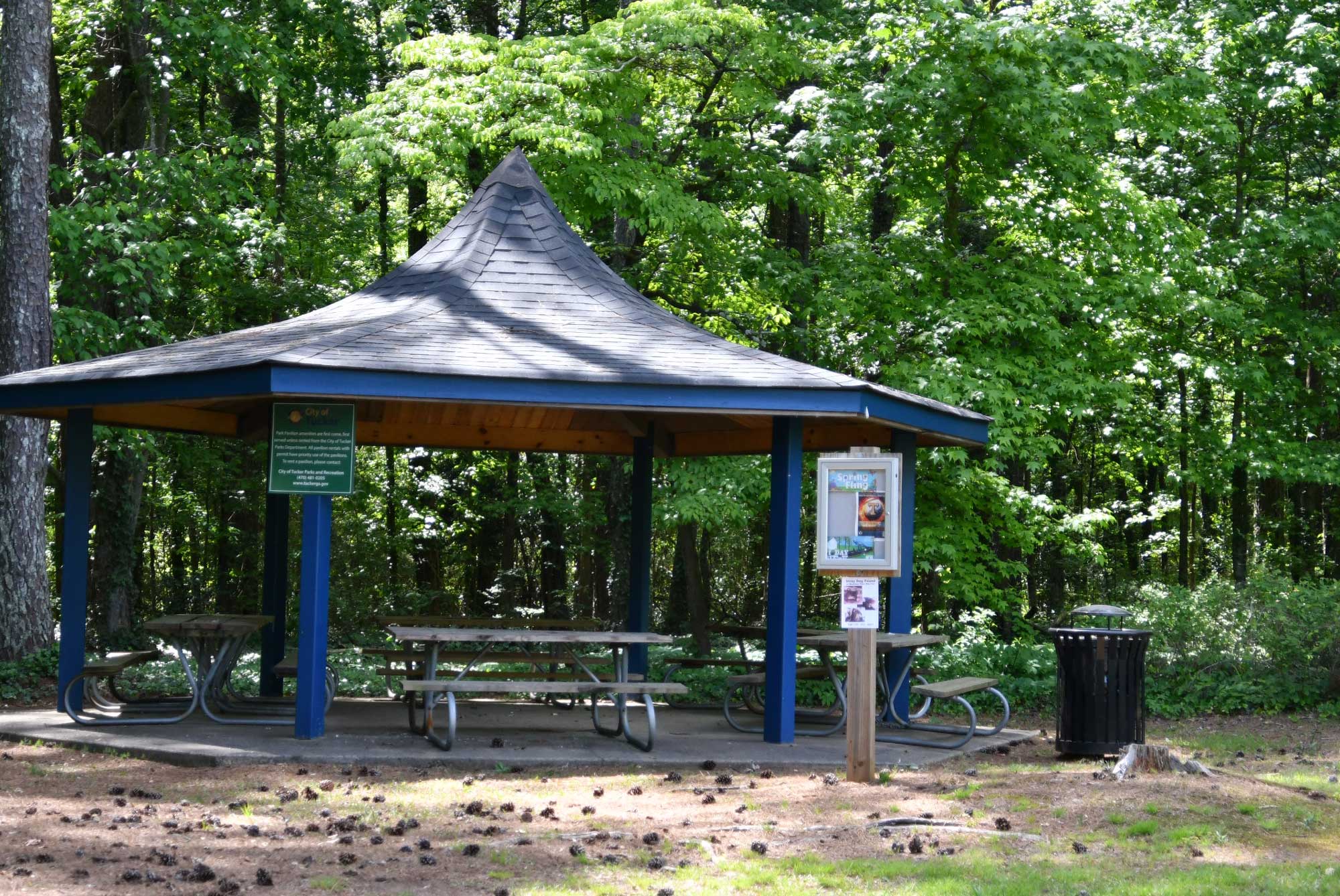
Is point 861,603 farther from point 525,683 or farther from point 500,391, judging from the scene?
point 500,391

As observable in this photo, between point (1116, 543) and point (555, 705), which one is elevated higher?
point (1116, 543)

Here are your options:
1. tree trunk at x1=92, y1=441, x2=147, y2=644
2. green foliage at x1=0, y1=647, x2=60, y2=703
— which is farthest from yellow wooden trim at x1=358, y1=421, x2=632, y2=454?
tree trunk at x1=92, y1=441, x2=147, y2=644

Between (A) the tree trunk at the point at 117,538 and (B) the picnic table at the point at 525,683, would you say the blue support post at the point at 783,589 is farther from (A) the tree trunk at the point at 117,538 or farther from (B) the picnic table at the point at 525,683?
(A) the tree trunk at the point at 117,538

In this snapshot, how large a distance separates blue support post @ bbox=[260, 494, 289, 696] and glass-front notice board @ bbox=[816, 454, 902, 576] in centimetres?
533

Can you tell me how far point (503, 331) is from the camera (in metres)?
9.66

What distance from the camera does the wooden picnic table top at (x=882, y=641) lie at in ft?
31.2

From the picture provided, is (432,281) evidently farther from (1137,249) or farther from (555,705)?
(1137,249)

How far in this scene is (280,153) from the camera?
74.5ft

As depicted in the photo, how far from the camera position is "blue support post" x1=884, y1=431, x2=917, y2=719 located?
10883mm

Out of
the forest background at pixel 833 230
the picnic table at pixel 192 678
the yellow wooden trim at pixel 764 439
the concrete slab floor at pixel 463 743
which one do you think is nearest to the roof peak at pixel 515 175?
the forest background at pixel 833 230

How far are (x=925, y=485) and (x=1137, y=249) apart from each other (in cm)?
362

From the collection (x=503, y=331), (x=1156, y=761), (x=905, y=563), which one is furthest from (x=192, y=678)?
(x=1156, y=761)

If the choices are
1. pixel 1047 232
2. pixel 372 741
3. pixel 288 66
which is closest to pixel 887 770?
pixel 372 741

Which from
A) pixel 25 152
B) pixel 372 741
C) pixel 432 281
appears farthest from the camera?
pixel 25 152
